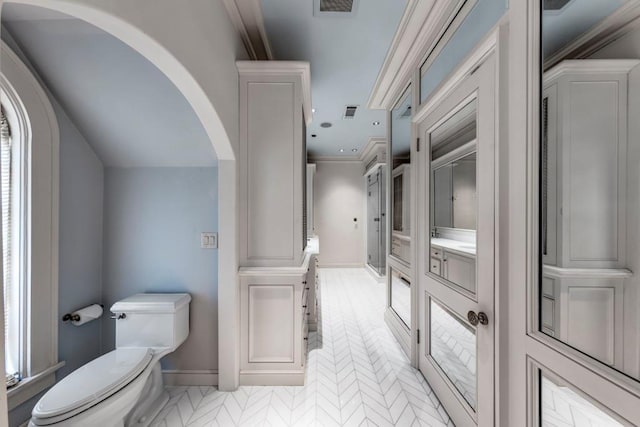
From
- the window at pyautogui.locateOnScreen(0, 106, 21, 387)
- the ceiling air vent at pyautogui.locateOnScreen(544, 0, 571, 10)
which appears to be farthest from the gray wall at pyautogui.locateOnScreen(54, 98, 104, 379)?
the ceiling air vent at pyautogui.locateOnScreen(544, 0, 571, 10)

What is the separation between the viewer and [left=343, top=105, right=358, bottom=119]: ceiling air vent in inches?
142

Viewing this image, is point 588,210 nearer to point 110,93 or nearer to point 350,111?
point 110,93

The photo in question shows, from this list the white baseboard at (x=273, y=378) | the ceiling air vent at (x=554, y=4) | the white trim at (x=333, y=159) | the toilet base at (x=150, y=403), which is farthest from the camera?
the white trim at (x=333, y=159)

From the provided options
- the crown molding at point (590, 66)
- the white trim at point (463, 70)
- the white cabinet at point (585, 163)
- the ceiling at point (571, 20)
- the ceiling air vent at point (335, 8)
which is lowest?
the white cabinet at point (585, 163)

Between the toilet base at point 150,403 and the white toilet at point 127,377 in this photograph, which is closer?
the white toilet at point 127,377

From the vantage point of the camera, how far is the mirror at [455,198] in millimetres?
1479

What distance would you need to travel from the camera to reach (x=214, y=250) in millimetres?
2066

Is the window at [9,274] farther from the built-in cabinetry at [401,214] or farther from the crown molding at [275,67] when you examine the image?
the built-in cabinetry at [401,214]

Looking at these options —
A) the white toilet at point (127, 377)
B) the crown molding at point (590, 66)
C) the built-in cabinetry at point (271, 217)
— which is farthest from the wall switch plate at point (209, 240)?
the crown molding at point (590, 66)

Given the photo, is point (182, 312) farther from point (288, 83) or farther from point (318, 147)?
point (318, 147)

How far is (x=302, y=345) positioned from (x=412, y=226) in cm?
124

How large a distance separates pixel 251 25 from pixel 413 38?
1210mm

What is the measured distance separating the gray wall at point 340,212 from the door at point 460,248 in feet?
14.2

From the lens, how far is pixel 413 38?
205 centimetres
